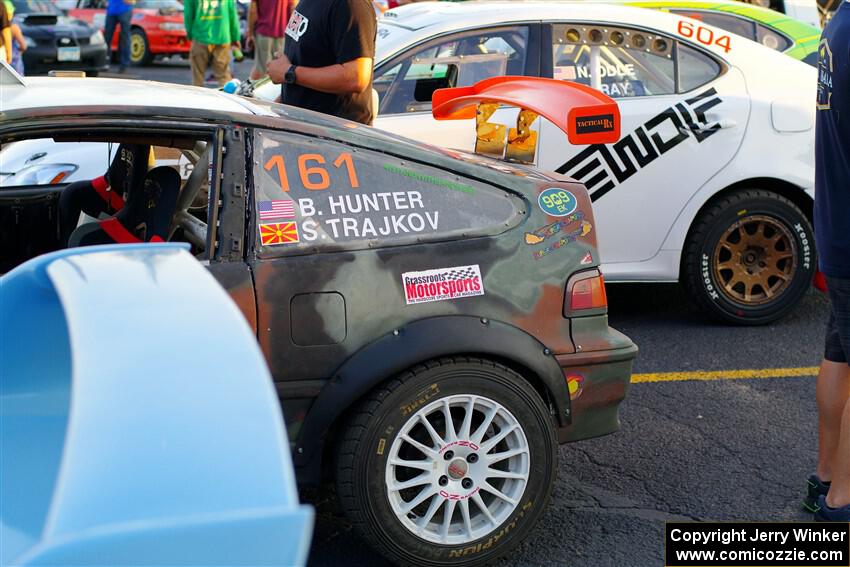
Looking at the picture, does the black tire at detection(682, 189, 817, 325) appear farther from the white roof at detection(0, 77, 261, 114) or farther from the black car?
the black car

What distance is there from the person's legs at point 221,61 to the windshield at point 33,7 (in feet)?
18.6

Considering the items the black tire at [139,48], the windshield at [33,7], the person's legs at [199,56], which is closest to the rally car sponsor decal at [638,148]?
the person's legs at [199,56]

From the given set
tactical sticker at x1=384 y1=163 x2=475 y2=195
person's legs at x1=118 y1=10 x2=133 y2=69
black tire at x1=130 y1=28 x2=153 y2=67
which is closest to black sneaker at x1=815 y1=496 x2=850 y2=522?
tactical sticker at x1=384 y1=163 x2=475 y2=195

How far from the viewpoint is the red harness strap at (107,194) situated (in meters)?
4.54

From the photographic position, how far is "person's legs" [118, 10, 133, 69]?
17844mm

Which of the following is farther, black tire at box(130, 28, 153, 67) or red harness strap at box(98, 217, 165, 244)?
black tire at box(130, 28, 153, 67)

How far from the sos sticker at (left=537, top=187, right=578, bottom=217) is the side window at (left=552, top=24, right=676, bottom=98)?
96.5 inches

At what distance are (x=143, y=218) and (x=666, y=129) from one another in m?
2.90

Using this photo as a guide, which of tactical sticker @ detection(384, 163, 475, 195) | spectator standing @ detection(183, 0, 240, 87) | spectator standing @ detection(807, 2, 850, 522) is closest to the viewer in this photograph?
tactical sticker @ detection(384, 163, 475, 195)

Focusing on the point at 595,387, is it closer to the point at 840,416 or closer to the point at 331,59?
the point at 840,416

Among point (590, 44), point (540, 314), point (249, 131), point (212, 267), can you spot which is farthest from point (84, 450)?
point (590, 44)

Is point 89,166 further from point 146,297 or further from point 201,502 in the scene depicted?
point 201,502

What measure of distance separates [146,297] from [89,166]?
4335mm

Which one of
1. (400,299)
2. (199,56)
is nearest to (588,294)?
(400,299)
